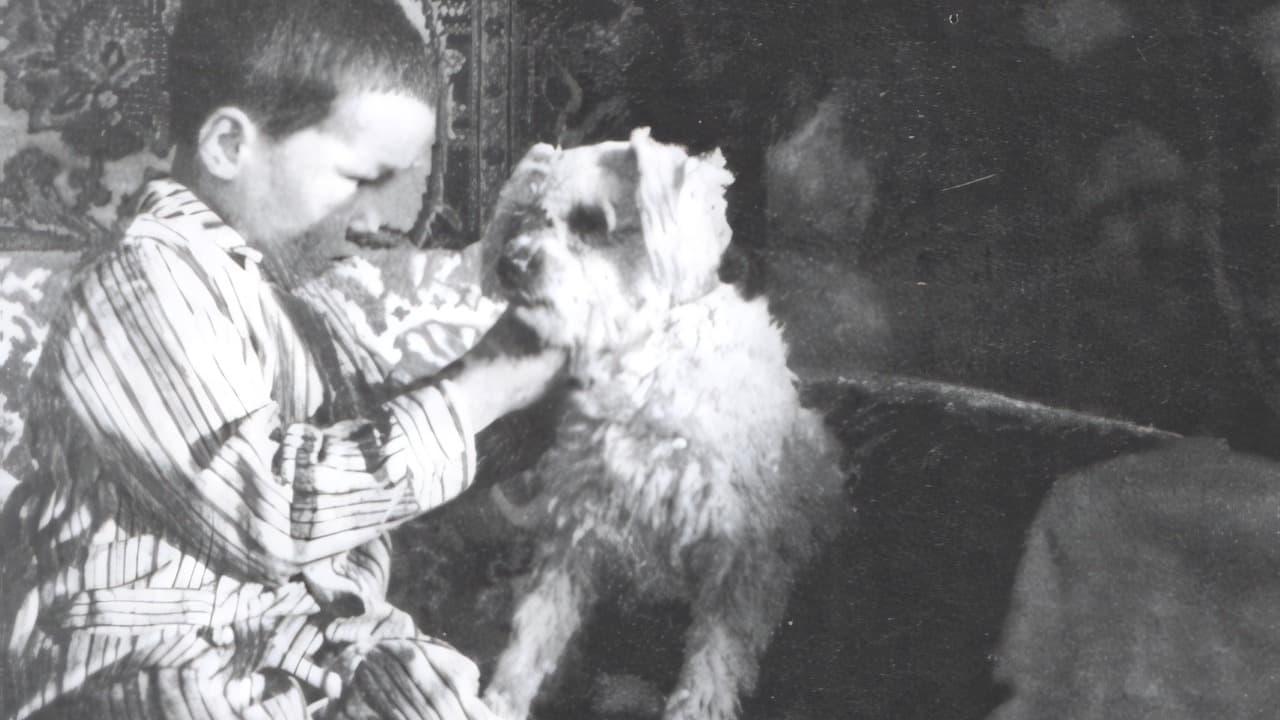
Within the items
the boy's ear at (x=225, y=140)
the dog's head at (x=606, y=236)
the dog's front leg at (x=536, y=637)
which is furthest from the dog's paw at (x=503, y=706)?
the boy's ear at (x=225, y=140)

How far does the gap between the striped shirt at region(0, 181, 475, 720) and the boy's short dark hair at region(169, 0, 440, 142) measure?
0.21 metres

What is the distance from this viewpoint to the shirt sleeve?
1.62 m

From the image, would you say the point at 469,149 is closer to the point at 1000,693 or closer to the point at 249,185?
the point at 249,185

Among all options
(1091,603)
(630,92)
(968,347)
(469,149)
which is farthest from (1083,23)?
(469,149)

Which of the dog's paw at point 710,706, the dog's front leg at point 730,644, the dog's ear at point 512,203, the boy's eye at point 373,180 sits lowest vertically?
the dog's paw at point 710,706

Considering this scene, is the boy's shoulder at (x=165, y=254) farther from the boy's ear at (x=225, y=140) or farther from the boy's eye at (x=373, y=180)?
the boy's eye at (x=373, y=180)

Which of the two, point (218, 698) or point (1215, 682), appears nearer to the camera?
point (1215, 682)

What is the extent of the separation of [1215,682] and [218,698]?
1.48 metres

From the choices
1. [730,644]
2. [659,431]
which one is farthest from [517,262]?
[730,644]

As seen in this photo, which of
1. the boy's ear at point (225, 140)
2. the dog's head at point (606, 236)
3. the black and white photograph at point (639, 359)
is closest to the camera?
the black and white photograph at point (639, 359)

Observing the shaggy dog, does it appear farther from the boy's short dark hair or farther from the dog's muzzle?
the boy's short dark hair

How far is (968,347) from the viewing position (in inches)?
60.7

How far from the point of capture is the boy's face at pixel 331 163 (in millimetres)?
1707

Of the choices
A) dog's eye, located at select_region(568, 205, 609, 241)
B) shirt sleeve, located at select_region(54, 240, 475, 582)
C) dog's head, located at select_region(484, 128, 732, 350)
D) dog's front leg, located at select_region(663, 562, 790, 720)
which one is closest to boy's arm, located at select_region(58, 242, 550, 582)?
shirt sleeve, located at select_region(54, 240, 475, 582)
